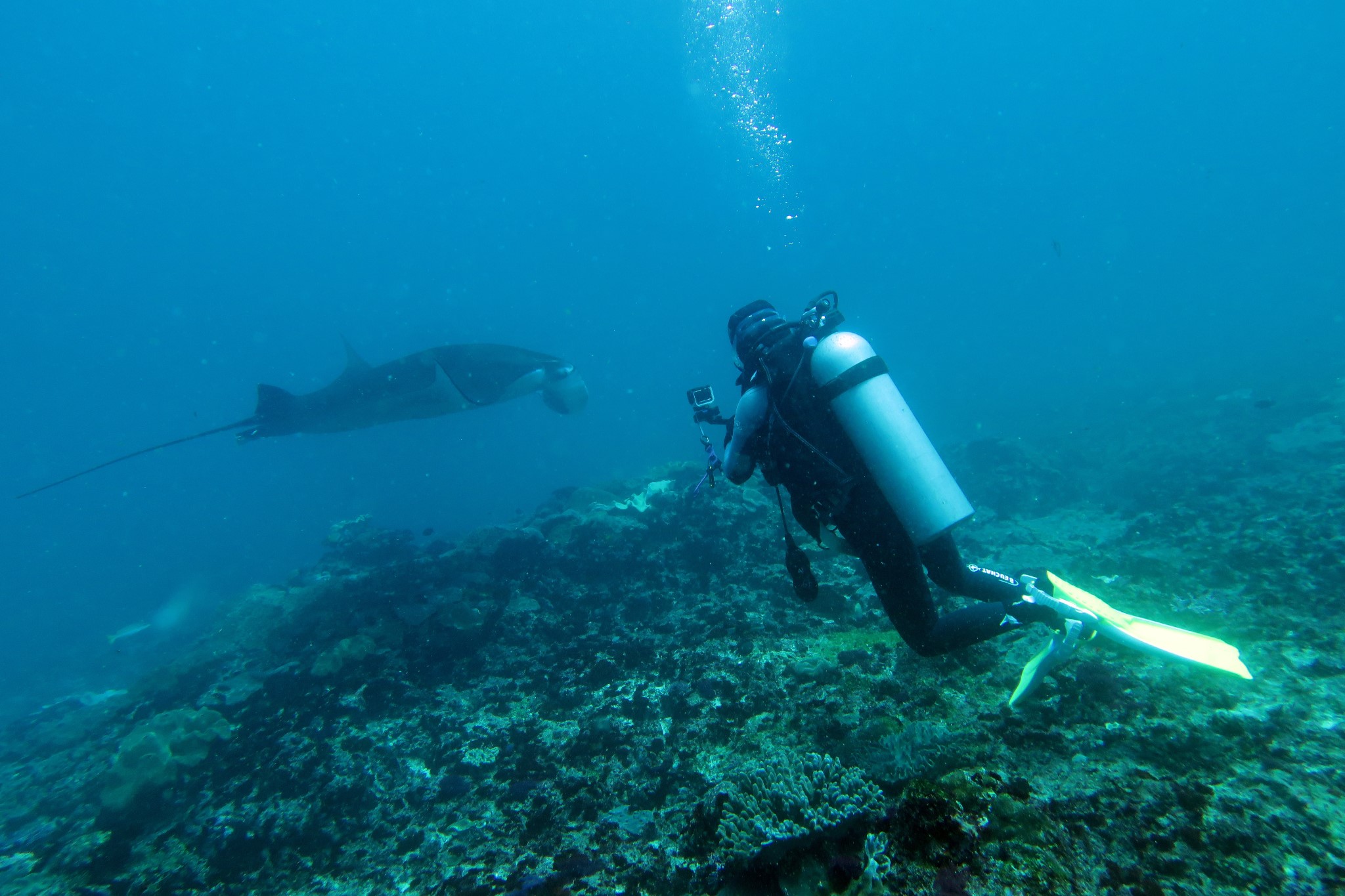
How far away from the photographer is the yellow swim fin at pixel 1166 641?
288 cm

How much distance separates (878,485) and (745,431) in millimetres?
916

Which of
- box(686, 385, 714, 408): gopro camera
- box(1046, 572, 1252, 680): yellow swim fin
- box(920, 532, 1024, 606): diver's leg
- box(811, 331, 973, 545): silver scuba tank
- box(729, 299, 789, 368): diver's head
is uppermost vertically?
box(729, 299, 789, 368): diver's head

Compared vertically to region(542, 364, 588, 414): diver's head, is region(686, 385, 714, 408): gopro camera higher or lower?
lower

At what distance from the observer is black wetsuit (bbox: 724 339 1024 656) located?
335cm

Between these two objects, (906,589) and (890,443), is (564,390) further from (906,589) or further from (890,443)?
(906,589)

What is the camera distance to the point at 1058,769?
2.35 meters

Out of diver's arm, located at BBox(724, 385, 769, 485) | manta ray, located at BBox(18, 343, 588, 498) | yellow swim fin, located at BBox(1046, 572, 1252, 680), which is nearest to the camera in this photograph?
yellow swim fin, located at BBox(1046, 572, 1252, 680)

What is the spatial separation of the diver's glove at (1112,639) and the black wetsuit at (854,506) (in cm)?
29

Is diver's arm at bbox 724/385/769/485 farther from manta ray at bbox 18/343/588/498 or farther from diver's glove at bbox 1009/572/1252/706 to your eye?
manta ray at bbox 18/343/588/498

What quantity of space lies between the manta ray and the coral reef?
389 centimetres

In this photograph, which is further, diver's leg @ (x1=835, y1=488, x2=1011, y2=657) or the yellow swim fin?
diver's leg @ (x1=835, y1=488, x2=1011, y2=657)

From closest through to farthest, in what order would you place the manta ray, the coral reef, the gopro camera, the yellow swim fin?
the coral reef < the yellow swim fin < the gopro camera < the manta ray

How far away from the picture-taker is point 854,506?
3430 mm

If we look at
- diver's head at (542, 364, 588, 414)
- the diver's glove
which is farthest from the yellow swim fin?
diver's head at (542, 364, 588, 414)
